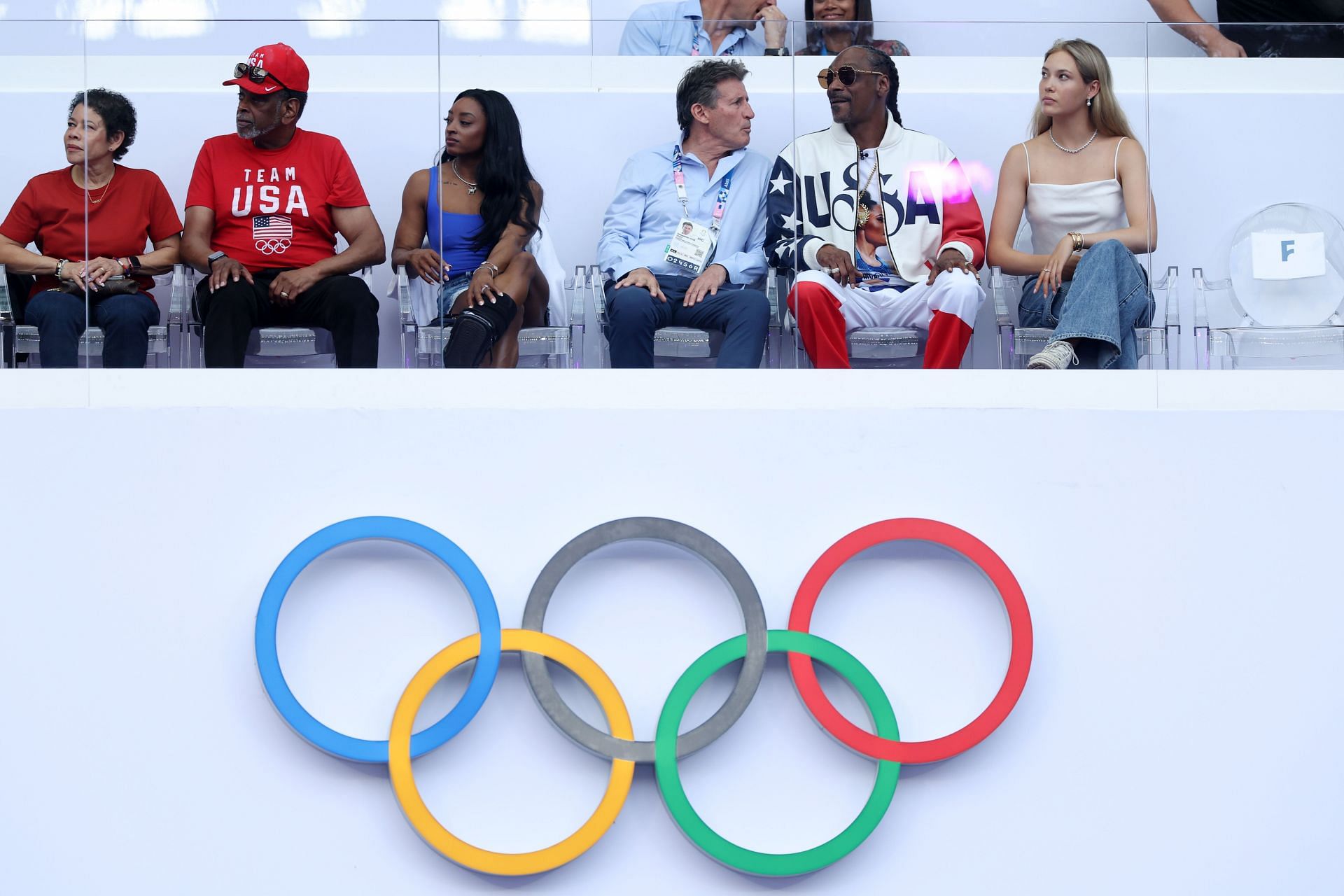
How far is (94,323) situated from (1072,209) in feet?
8.00

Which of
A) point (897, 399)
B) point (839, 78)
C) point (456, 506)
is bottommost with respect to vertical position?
point (456, 506)

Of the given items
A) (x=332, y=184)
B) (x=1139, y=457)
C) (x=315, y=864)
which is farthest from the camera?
(x=332, y=184)

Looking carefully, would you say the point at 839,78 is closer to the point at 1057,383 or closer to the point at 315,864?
the point at 1057,383

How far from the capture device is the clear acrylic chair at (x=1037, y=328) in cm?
357

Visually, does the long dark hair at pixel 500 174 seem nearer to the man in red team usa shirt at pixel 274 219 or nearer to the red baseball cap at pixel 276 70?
the man in red team usa shirt at pixel 274 219

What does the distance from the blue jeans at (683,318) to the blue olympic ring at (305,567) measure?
68cm

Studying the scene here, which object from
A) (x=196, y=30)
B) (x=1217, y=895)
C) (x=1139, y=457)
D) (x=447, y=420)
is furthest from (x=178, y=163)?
(x=1217, y=895)

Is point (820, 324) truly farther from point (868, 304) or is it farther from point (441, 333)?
point (441, 333)

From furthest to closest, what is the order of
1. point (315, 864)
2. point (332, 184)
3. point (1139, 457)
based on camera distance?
point (332, 184) < point (1139, 457) < point (315, 864)

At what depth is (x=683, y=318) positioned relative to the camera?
11.9 ft

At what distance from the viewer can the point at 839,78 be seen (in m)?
3.65

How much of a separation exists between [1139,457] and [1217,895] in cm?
99

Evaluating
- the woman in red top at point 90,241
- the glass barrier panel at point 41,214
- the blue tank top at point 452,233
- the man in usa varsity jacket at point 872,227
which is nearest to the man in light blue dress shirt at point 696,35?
the man in usa varsity jacket at point 872,227

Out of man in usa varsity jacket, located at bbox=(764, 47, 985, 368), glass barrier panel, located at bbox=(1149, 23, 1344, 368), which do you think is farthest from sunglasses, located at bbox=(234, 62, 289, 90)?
glass barrier panel, located at bbox=(1149, 23, 1344, 368)
